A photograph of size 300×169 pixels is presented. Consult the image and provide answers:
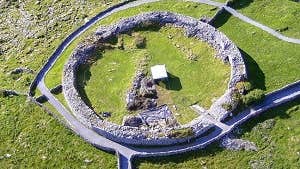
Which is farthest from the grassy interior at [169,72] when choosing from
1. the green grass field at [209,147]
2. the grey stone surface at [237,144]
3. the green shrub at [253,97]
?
the grey stone surface at [237,144]

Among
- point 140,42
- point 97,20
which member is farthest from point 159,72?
point 97,20

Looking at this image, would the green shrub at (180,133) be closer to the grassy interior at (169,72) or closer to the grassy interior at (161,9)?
the grassy interior at (169,72)

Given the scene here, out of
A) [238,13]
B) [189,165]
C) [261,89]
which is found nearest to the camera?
[189,165]

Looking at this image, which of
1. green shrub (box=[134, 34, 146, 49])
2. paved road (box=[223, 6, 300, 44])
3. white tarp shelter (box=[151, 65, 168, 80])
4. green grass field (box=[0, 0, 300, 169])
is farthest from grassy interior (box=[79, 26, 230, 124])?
paved road (box=[223, 6, 300, 44])

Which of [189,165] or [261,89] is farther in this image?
[261,89]

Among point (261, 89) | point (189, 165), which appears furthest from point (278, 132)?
point (189, 165)

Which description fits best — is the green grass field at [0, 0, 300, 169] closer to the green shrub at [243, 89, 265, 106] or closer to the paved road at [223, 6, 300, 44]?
the paved road at [223, 6, 300, 44]

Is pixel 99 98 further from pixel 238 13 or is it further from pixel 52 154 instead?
pixel 238 13
